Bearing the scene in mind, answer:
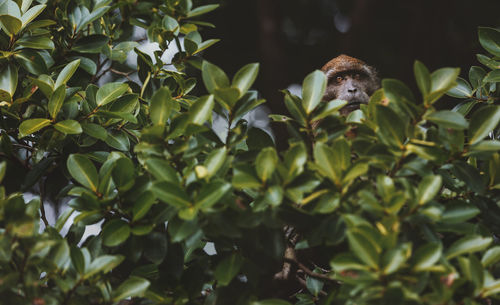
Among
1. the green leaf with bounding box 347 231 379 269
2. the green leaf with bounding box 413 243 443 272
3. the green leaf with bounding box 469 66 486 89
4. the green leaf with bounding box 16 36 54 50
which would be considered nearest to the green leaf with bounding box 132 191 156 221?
the green leaf with bounding box 347 231 379 269

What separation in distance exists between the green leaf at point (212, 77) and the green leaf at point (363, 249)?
48cm

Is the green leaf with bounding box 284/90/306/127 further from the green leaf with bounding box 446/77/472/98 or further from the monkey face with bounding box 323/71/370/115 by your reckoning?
the monkey face with bounding box 323/71/370/115

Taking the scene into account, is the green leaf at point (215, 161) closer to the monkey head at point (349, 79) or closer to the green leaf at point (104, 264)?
the green leaf at point (104, 264)

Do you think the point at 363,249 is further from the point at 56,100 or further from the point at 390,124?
the point at 56,100

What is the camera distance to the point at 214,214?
3.20ft

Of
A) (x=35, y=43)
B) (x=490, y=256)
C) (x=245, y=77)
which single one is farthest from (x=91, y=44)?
(x=490, y=256)

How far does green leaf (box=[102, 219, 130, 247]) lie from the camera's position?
1057 mm

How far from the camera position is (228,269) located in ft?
3.39

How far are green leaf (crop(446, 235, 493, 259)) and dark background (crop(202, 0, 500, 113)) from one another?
240cm

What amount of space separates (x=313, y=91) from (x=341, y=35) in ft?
9.43

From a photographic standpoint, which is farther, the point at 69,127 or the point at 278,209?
the point at 69,127

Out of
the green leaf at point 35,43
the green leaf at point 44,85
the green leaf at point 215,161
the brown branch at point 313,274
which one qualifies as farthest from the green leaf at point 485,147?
the green leaf at point 35,43

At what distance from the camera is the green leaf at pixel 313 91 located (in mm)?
1116

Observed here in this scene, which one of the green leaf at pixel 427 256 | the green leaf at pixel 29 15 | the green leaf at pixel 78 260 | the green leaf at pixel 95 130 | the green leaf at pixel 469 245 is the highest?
the green leaf at pixel 29 15
